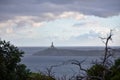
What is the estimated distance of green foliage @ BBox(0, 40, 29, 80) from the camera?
81.1 feet

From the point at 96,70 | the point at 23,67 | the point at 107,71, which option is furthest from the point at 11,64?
the point at 107,71

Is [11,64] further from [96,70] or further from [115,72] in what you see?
[115,72]

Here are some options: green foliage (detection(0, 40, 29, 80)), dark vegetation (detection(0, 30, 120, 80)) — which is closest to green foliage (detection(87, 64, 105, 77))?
dark vegetation (detection(0, 30, 120, 80))

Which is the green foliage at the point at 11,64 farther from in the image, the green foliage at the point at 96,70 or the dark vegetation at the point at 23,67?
the green foliage at the point at 96,70

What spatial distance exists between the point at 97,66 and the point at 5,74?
19.0ft

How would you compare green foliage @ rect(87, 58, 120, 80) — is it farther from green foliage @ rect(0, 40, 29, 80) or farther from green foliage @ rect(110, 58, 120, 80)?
green foliage @ rect(0, 40, 29, 80)

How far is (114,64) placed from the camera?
24766 mm

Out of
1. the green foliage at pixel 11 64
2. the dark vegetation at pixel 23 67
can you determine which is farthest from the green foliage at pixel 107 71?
the green foliage at pixel 11 64

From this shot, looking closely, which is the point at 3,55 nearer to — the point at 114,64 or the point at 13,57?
the point at 13,57

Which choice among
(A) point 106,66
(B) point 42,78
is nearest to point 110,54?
(A) point 106,66

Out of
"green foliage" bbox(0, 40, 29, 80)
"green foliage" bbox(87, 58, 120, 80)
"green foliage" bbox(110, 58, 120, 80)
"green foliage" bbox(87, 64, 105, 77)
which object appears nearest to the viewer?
"green foliage" bbox(110, 58, 120, 80)

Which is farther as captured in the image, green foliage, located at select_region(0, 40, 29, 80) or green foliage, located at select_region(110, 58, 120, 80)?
green foliage, located at select_region(0, 40, 29, 80)

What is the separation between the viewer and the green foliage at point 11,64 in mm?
24712

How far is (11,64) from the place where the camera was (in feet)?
83.3
